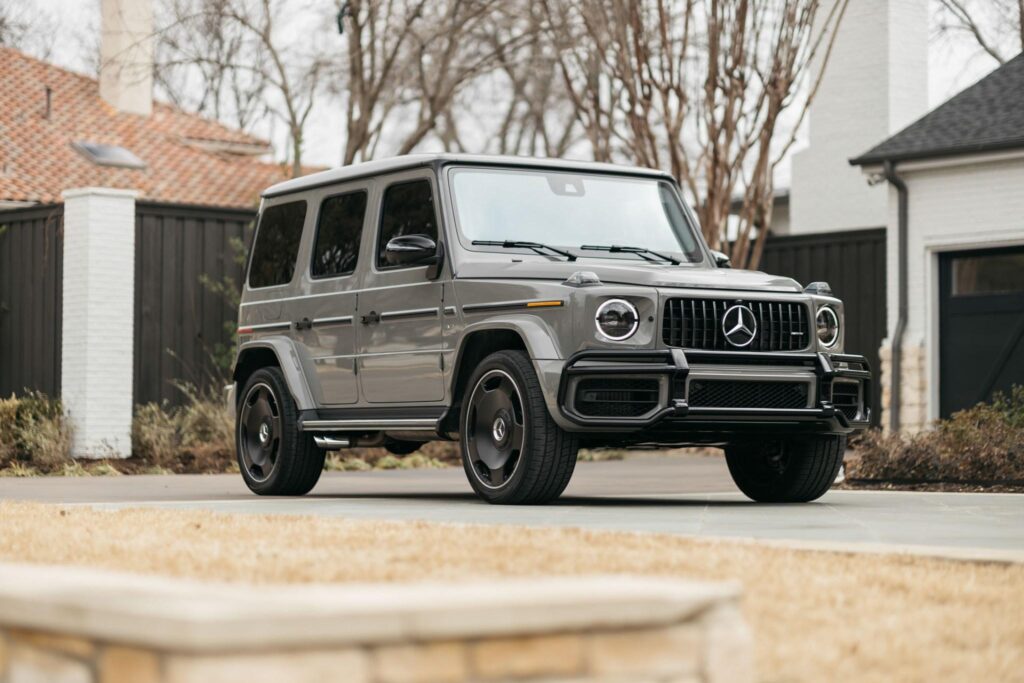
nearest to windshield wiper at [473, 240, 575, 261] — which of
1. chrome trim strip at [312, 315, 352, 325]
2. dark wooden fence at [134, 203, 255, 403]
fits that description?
chrome trim strip at [312, 315, 352, 325]

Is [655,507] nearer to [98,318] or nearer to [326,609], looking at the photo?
[326,609]

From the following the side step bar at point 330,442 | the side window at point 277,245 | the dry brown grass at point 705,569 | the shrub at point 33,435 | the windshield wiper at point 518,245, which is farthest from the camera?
the shrub at point 33,435

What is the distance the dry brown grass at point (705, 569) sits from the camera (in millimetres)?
5129

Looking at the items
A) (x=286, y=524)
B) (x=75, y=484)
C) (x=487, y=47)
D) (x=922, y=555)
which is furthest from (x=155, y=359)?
(x=487, y=47)

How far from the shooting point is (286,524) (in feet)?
27.1

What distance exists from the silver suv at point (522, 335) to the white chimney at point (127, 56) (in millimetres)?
19871

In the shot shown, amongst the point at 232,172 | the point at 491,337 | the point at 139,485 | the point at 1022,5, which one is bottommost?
the point at 139,485

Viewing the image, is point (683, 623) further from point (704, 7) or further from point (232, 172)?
point (232, 172)

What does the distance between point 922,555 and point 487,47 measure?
35.0 metres

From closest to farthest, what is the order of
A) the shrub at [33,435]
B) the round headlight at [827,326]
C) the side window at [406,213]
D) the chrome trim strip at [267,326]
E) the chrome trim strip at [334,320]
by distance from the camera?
the round headlight at [827,326]
the side window at [406,213]
the chrome trim strip at [334,320]
the chrome trim strip at [267,326]
the shrub at [33,435]

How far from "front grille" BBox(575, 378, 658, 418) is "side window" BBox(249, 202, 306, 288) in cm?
345

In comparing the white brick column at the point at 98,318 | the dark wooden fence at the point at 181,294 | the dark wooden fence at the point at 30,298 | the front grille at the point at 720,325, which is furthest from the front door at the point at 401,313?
the dark wooden fence at the point at 30,298

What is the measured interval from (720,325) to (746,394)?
0.42 meters

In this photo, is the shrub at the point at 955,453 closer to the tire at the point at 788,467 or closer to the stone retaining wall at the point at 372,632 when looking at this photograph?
the tire at the point at 788,467
